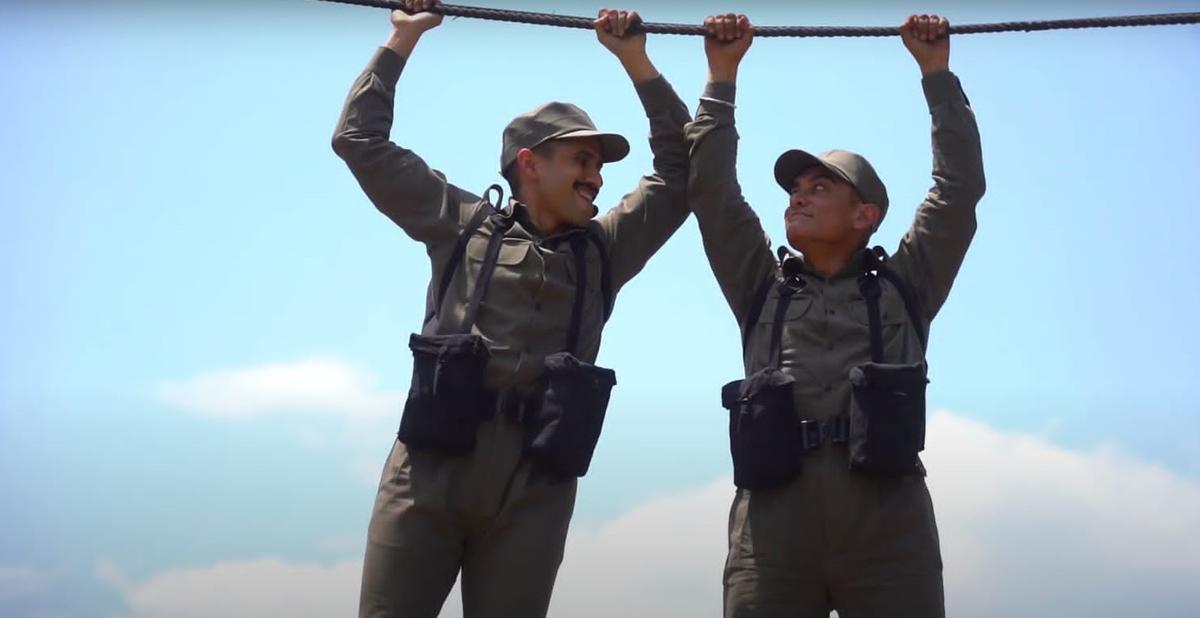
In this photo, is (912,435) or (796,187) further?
(796,187)

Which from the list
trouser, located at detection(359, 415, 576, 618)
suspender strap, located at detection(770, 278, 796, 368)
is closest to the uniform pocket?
trouser, located at detection(359, 415, 576, 618)

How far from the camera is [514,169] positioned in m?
6.14

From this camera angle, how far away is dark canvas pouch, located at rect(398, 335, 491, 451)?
17.5ft

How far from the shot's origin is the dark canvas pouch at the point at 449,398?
5.34 meters

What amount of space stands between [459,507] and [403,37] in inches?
81.9

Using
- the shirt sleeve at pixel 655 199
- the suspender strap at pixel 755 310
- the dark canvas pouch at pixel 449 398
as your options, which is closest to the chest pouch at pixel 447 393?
the dark canvas pouch at pixel 449 398

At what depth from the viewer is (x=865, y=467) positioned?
17.0 feet

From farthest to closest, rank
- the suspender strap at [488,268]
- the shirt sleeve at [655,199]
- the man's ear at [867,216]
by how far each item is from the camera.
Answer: the shirt sleeve at [655,199], the man's ear at [867,216], the suspender strap at [488,268]

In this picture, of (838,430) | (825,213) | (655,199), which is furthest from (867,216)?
(838,430)

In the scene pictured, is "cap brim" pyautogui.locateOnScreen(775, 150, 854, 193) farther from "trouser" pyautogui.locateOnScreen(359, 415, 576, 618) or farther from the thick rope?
"trouser" pyautogui.locateOnScreen(359, 415, 576, 618)

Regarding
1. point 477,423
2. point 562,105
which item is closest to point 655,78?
point 562,105

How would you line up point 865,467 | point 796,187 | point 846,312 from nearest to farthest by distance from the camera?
point 865,467 < point 846,312 < point 796,187

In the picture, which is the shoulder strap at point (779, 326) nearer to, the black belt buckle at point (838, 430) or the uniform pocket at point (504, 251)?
the black belt buckle at point (838, 430)

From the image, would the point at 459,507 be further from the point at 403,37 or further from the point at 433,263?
the point at 403,37
